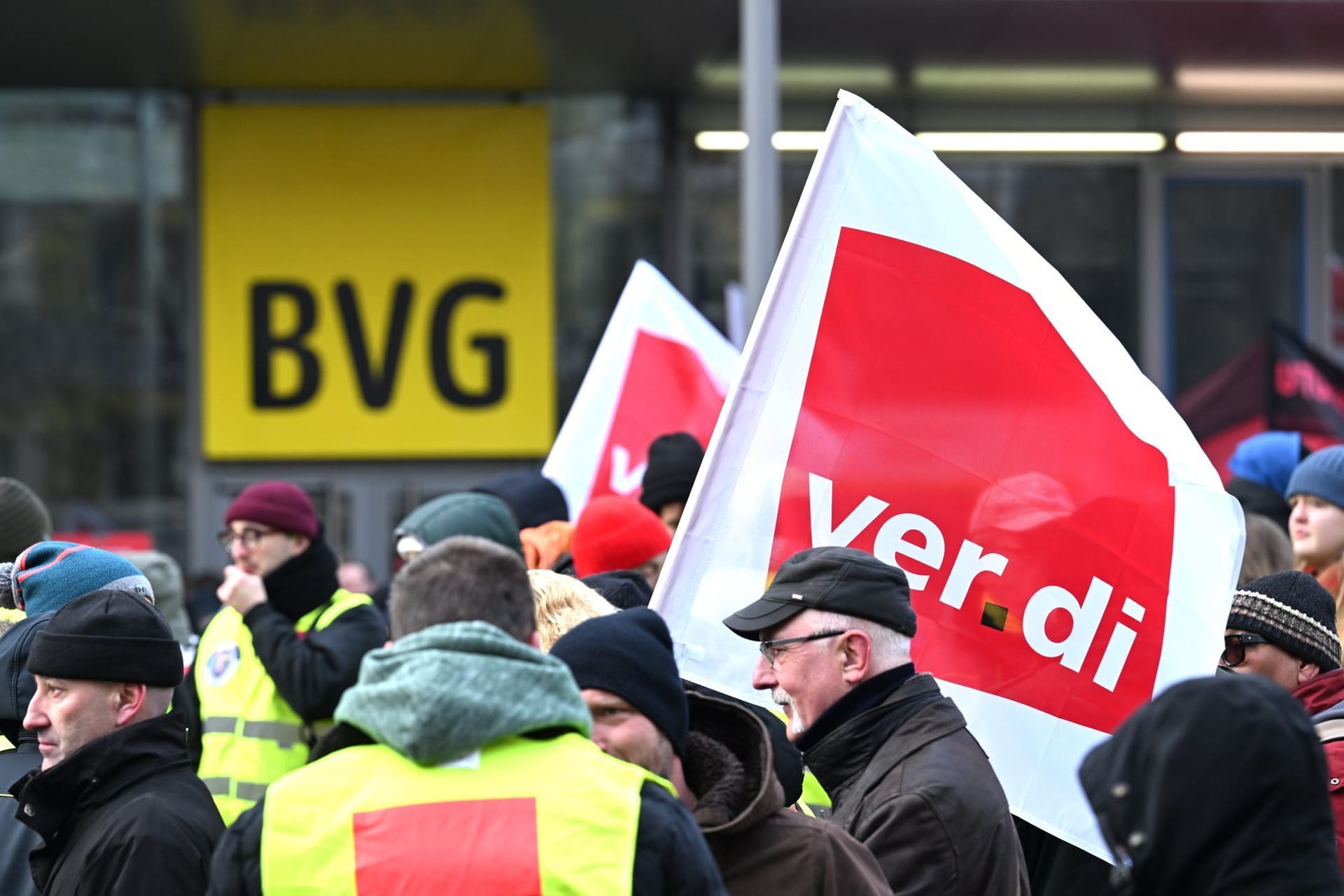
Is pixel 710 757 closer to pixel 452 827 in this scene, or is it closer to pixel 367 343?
pixel 452 827

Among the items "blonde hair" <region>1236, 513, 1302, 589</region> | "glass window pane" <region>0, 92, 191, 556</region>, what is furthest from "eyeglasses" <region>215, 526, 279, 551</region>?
"glass window pane" <region>0, 92, 191, 556</region>

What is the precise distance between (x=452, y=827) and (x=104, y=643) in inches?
46.7

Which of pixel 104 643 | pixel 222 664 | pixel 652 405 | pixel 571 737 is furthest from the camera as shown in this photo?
pixel 652 405

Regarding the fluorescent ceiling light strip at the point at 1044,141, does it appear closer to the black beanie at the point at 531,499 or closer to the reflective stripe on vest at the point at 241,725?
the black beanie at the point at 531,499

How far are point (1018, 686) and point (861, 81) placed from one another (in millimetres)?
9506

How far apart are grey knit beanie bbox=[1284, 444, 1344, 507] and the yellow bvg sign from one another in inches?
314

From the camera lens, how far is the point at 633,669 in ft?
9.07

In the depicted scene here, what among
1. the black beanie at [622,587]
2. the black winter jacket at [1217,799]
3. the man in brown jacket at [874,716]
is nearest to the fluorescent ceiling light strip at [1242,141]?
the black beanie at [622,587]

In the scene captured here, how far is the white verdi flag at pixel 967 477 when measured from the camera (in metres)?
3.74

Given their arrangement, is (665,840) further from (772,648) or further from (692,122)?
(692,122)

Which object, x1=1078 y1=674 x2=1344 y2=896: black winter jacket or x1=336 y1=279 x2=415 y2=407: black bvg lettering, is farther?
x1=336 y1=279 x2=415 y2=407: black bvg lettering

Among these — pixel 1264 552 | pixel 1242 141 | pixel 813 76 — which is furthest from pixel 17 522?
pixel 1242 141

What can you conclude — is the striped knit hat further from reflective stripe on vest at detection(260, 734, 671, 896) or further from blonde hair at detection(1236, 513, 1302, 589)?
reflective stripe on vest at detection(260, 734, 671, 896)

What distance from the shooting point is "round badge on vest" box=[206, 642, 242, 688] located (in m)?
4.99
